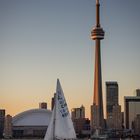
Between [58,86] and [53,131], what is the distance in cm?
669

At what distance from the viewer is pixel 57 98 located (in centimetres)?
7544

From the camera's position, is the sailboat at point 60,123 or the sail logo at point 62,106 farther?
the sail logo at point 62,106

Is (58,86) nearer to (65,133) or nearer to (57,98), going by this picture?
(57,98)

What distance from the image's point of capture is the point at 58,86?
74.1 meters

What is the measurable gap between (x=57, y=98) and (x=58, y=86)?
2257 millimetres

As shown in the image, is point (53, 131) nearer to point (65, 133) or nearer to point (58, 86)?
point (65, 133)

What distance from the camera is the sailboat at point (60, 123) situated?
75188mm

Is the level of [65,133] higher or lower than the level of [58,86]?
lower

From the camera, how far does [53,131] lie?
2963 inches

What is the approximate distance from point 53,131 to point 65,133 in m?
2.07

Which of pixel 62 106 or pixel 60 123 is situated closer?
pixel 60 123

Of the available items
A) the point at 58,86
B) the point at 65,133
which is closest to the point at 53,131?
the point at 65,133

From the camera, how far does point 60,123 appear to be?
7625cm

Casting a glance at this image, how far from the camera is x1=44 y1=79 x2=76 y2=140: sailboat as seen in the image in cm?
7519
